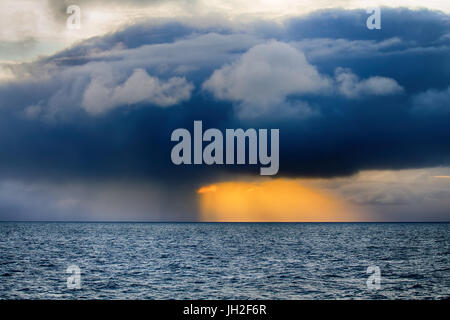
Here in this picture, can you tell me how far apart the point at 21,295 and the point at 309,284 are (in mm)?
25562

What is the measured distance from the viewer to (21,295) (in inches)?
1607

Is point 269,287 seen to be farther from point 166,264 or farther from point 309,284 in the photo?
point 166,264

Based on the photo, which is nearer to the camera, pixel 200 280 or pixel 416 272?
pixel 200 280

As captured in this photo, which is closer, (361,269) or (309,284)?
(309,284)
